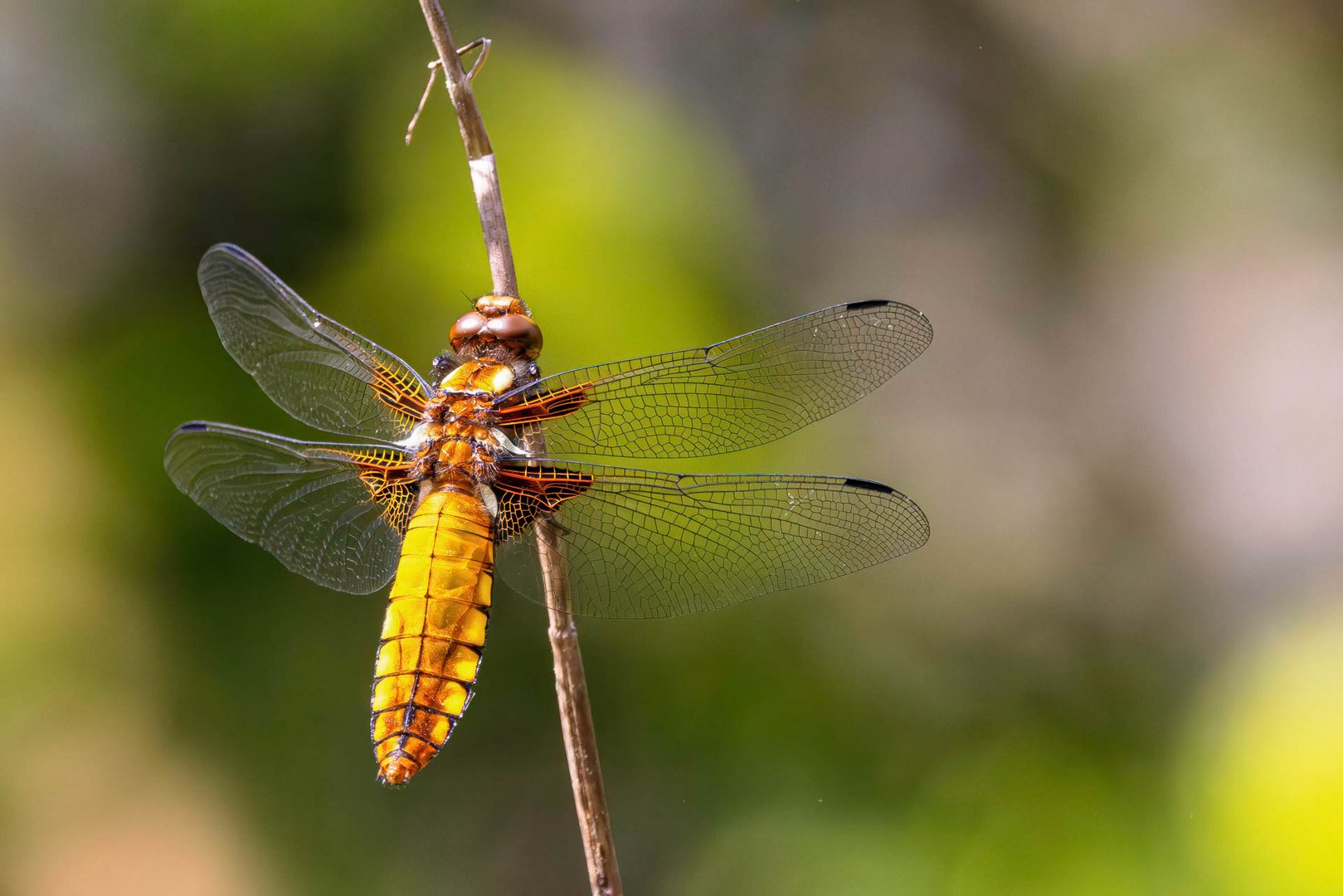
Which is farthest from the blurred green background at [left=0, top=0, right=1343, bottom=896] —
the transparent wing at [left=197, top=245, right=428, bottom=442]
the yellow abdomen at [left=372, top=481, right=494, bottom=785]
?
the yellow abdomen at [left=372, top=481, right=494, bottom=785]

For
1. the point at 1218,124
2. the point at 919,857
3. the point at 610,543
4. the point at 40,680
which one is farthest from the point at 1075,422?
the point at 40,680

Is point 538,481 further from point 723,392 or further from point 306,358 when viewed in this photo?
point 306,358

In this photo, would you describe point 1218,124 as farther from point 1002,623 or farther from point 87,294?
point 87,294

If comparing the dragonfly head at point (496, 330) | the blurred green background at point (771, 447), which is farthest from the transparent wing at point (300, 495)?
the blurred green background at point (771, 447)

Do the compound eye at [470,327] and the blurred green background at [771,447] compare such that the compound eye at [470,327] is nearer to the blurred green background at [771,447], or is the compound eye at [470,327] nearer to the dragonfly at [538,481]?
the dragonfly at [538,481]

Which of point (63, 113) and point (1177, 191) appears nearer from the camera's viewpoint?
point (63, 113)

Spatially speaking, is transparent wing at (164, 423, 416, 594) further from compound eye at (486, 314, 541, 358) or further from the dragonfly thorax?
compound eye at (486, 314, 541, 358)

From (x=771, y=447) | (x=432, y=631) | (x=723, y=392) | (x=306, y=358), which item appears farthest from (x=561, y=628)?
(x=771, y=447)
